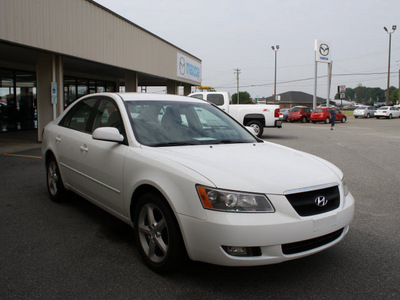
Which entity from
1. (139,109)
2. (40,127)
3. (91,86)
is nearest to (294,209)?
(139,109)

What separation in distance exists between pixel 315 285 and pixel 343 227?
0.53m

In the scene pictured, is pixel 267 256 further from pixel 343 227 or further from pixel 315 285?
pixel 343 227

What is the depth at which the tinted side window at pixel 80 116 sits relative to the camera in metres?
4.40

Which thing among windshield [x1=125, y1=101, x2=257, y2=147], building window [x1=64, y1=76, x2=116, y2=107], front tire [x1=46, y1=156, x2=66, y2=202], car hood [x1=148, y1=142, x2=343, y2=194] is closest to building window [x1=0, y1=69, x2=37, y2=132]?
building window [x1=64, y1=76, x2=116, y2=107]

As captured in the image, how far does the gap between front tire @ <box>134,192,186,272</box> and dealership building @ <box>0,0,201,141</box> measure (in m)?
8.58

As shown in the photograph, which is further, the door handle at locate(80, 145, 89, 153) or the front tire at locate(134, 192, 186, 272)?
the door handle at locate(80, 145, 89, 153)

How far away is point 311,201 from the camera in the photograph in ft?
8.88

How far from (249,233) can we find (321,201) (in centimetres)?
69

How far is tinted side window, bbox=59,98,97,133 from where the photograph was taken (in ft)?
14.4

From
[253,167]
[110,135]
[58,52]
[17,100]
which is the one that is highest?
[58,52]

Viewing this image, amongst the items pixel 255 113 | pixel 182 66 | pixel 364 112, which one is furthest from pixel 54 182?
pixel 364 112

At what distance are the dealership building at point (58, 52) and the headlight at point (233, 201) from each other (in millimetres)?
9190

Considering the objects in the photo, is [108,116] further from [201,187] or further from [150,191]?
[201,187]

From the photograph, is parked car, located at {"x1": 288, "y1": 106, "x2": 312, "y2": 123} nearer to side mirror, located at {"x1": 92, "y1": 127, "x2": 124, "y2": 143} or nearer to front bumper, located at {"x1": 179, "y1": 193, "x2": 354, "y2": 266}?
side mirror, located at {"x1": 92, "y1": 127, "x2": 124, "y2": 143}
